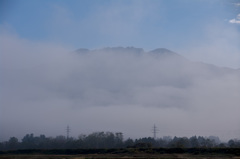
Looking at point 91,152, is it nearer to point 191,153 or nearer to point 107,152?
point 107,152

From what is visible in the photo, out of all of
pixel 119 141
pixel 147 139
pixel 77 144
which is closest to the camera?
pixel 77 144

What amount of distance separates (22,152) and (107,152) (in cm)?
2029

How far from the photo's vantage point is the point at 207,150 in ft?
152

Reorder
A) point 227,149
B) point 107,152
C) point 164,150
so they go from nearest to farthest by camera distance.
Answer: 1. point 227,149
2. point 164,150
3. point 107,152

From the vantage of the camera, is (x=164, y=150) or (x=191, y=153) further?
(x=164, y=150)

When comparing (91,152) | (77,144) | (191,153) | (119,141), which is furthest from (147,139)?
(191,153)

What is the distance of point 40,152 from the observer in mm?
59031

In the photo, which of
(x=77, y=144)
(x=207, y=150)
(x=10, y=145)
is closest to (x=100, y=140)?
(x=77, y=144)

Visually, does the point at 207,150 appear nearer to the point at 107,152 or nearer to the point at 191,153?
the point at 191,153

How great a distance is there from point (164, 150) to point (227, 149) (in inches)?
400

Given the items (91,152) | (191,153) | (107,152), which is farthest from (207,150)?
(91,152)

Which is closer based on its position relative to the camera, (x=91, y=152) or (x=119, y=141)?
(x=91, y=152)

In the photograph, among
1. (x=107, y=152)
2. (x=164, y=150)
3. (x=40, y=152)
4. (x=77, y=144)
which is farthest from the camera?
(x=77, y=144)

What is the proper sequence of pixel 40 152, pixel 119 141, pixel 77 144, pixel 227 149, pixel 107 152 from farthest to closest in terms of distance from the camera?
pixel 119 141 < pixel 77 144 < pixel 40 152 < pixel 107 152 < pixel 227 149
